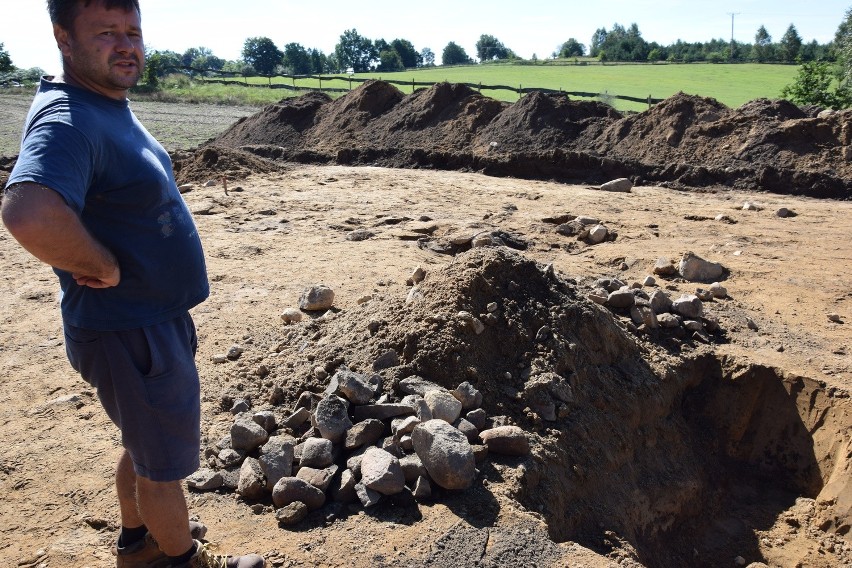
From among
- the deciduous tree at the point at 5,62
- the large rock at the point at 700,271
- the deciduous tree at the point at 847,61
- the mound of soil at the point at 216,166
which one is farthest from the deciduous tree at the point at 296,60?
the large rock at the point at 700,271

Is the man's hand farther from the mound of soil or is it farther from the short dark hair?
the mound of soil

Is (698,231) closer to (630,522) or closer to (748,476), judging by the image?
(748,476)

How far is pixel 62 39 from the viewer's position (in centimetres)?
212

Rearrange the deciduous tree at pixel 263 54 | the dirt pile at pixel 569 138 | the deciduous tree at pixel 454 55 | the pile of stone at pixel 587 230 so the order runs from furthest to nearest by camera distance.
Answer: the deciduous tree at pixel 454 55
the deciduous tree at pixel 263 54
the dirt pile at pixel 569 138
the pile of stone at pixel 587 230

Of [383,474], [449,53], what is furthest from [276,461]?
[449,53]

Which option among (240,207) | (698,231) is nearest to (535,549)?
(698,231)

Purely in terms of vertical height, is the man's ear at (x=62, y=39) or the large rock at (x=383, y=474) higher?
the man's ear at (x=62, y=39)

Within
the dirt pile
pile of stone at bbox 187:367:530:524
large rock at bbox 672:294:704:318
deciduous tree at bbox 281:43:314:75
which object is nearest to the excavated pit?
pile of stone at bbox 187:367:530:524

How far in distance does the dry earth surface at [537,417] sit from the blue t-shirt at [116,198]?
1.25 meters

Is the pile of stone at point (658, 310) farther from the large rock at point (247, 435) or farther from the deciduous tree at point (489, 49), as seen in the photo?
the deciduous tree at point (489, 49)

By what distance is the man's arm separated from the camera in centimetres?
190

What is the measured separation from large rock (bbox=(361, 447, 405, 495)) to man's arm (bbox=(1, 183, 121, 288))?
1.51m

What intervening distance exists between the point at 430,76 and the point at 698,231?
48475 millimetres

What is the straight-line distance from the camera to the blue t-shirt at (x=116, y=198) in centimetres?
195
